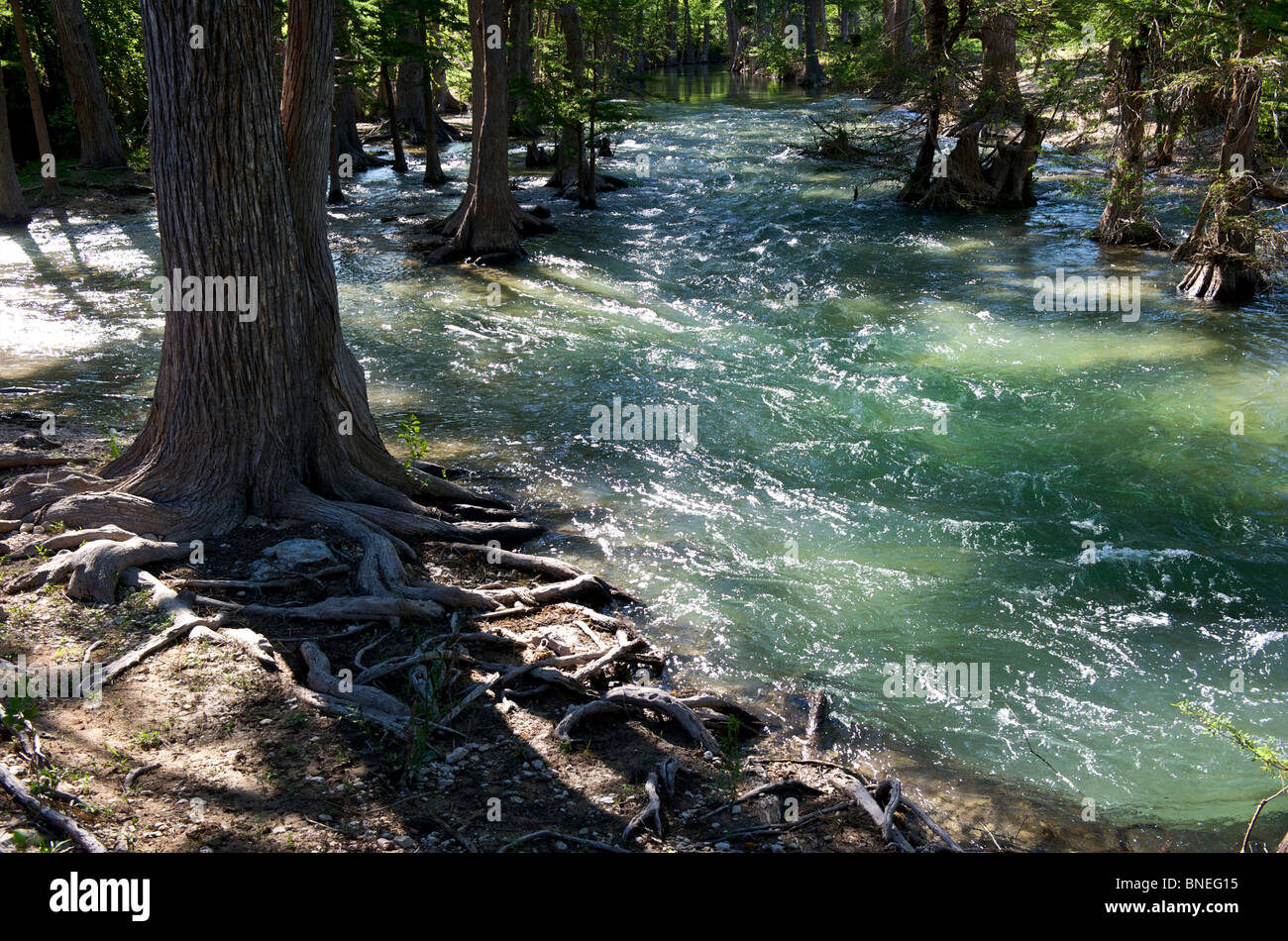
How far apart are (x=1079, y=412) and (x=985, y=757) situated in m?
7.39

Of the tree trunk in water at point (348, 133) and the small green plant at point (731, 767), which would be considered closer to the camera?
the small green plant at point (731, 767)

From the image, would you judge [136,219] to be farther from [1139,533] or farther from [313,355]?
[1139,533]

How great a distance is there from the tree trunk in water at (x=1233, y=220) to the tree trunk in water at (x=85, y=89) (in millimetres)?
26011

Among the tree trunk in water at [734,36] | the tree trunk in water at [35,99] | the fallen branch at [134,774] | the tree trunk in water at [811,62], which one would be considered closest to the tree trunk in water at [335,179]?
the tree trunk in water at [35,99]

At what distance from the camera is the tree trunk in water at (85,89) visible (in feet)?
78.9

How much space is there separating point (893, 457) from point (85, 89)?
2505 cm

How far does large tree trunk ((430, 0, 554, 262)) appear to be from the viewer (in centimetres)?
1895

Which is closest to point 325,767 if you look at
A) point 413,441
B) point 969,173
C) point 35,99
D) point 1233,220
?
point 413,441

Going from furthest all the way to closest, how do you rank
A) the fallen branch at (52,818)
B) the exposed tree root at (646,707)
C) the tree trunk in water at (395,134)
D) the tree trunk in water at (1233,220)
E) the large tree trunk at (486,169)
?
the tree trunk in water at (395,134)
the large tree trunk at (486,169)
the tree trunk in water at (1233,220)
the exposed tree root at (646,707)
the fallen branch at (52,818)

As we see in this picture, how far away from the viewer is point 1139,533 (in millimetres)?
9445

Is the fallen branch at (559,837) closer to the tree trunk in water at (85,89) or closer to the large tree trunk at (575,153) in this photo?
the large tree trunk at (575,153)

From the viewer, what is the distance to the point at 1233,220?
15.6 meters

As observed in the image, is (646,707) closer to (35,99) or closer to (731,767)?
(731,767)
